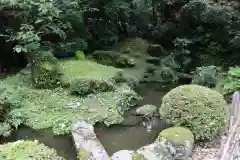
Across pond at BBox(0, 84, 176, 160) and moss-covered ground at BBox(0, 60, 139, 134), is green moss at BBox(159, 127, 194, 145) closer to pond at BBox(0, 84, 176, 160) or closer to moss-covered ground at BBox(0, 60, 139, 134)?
pond at BBox(0, 84, 176, 160)

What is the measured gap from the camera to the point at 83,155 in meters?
6.02

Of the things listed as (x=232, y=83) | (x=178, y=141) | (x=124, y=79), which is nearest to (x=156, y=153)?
(x=178, y=141)

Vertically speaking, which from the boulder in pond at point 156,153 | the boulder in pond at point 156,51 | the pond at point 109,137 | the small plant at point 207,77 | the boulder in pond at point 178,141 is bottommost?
the pond at point 109,137

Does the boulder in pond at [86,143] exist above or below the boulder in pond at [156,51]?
below

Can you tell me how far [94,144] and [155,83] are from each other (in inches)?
185

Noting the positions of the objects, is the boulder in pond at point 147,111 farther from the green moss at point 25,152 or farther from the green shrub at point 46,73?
the green moss at point 25,152

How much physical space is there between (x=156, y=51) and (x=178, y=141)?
6.92 metres

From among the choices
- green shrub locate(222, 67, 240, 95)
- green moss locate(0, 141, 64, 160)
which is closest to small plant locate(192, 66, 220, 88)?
green shrub locate(222, 67, 240, 95)

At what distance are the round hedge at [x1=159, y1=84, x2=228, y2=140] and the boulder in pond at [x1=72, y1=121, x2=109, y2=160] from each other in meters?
1.53

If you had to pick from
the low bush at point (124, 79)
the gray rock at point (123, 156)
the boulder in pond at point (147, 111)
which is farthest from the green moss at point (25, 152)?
the low bush at point (124, 79)

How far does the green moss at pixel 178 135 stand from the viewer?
6.24 m

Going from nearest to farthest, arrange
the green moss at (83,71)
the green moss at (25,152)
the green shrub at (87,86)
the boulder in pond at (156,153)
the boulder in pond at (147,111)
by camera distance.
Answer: the green moss at (25,152)
the boulder in pond at (156,153)
the boulder in pond at (147,111)
the green shrub at (87,86)
the green moss at (83,71)

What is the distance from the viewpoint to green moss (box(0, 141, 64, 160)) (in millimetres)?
4592

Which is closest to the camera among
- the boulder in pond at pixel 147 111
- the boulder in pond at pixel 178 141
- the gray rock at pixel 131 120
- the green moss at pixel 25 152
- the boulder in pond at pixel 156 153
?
the green moss at pixel 25 152
